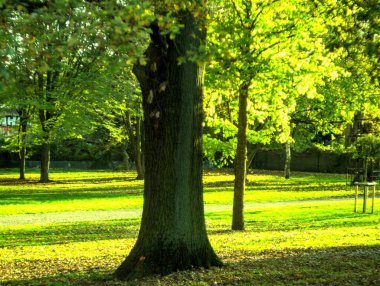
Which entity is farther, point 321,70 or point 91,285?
point 321,70

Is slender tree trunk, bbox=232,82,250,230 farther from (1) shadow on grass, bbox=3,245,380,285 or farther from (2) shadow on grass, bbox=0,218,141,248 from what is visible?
(1) shadow on grass, bbox=3,245,380,285

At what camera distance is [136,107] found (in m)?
34.8

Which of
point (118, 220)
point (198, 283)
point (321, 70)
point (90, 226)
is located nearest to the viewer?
point (198, 283)

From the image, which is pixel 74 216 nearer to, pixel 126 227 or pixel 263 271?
pixel 126 227

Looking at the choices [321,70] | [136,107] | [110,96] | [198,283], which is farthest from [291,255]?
[136,107]

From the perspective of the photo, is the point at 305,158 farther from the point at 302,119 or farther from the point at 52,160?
the point at 52,160

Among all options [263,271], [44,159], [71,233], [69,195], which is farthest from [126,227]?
[44,159]

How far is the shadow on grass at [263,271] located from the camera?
7207mm

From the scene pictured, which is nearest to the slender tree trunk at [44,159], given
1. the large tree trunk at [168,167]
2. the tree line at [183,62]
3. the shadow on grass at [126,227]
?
the shadow on grass at [126,227]

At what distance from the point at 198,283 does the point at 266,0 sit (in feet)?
24.8

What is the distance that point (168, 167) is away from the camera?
7684 millimetres

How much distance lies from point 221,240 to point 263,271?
4347 millimetres

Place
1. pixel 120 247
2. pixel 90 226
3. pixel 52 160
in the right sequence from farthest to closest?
pixel 52 160, pixel 90 226, pixel 120 247

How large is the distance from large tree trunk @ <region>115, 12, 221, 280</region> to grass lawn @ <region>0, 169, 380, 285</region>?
343mm
